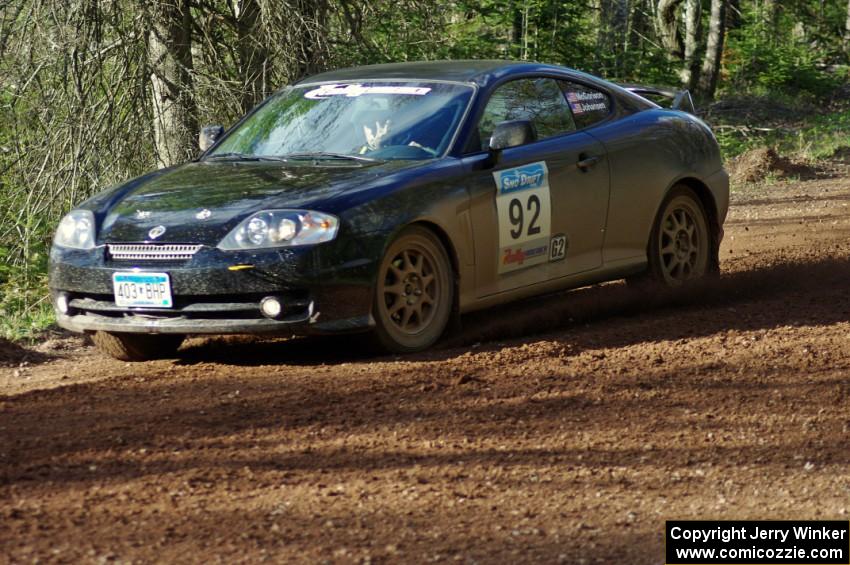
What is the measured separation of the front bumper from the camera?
21.7ft

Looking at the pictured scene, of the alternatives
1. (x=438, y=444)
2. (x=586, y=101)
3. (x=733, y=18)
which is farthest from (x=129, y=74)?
(x=733, y=18)

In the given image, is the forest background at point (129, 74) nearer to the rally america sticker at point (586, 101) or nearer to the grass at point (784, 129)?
the rally america sticker at point (586, 101)

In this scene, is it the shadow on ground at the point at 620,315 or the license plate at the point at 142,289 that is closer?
the license plate at the point at 142,289

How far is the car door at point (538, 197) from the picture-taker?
754cm

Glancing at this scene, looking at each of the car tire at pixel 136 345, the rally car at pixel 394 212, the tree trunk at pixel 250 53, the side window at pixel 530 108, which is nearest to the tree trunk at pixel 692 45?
the tree trunk at pixel 250 53

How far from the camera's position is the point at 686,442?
5531 millimetres

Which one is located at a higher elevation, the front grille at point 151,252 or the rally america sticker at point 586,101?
the rally america sticker at point 586,101

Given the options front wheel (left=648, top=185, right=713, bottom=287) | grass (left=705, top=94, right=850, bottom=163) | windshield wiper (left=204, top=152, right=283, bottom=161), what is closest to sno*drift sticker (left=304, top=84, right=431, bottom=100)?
windshield wiper (left=204, top=152, right=283, bottom=161)

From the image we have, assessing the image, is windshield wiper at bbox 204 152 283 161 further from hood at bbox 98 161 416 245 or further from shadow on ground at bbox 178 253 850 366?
shadow on ground at bbox 178 253 850 366

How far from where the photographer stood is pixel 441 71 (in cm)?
816

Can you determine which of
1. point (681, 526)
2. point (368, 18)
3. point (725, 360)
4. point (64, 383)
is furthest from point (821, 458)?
point (368, 18)

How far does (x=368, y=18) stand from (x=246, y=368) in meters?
8.66

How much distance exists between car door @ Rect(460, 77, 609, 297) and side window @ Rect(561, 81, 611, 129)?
62 millimetres

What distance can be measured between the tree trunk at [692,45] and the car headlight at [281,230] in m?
20.1
